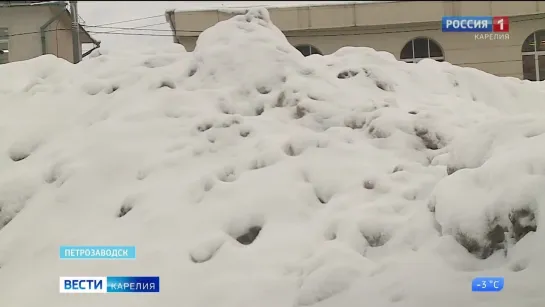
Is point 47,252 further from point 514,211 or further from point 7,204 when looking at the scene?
point 514,211

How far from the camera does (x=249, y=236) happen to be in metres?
2.83

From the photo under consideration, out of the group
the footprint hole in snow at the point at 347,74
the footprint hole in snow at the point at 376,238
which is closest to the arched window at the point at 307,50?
the footprint hole in snow at the point at 347,74

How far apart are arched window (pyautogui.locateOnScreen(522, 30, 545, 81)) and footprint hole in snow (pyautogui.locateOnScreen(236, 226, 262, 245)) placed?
1.95m

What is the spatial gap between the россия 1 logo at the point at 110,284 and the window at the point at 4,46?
2.08 m

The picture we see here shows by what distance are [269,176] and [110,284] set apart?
988 millimetres

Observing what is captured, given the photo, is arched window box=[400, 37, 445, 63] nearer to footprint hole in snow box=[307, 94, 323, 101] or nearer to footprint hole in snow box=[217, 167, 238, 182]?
footprint hole in snow box=[307, 94, 323, 101]

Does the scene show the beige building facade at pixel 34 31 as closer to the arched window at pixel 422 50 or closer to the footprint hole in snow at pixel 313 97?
the footprint hole in snow at pixel 313 97

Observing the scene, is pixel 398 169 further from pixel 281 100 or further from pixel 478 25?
pixel 281 100

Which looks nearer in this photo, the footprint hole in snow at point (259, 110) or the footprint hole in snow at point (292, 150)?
the footprint hole in snow at point (292, 150)

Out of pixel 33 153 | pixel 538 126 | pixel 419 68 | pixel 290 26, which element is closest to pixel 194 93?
pixel 290 26

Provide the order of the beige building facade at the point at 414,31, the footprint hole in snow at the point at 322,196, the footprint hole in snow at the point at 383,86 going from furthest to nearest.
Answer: the footprint hole in snow at the point at 383,86 → the beige building facade at the point at 414,31 → the footprint hole in snow at the point at 322,196

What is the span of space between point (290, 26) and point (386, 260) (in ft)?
7.24

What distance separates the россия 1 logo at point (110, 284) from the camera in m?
2.65

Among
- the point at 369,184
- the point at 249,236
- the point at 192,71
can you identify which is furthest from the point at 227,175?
the point at 192,71
